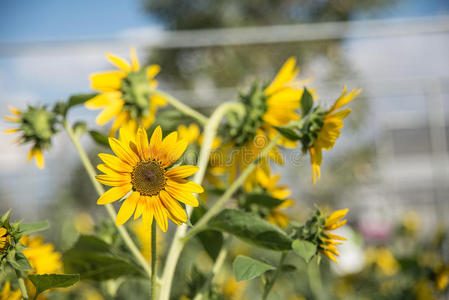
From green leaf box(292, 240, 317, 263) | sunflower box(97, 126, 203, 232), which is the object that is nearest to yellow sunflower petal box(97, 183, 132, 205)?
sunflower box(97, 126, 203, 232)

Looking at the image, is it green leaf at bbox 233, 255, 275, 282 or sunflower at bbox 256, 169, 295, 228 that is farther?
sunflower at bbox 256, 169, 295, 228

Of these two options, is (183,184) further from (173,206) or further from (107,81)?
(107,81)

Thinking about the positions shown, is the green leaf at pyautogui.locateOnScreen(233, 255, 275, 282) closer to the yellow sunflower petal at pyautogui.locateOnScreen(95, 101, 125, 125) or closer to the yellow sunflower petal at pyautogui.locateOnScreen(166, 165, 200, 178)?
the yellow sunflower petal at pyautogui.locateOnScreen(166, 165, 200, 178)

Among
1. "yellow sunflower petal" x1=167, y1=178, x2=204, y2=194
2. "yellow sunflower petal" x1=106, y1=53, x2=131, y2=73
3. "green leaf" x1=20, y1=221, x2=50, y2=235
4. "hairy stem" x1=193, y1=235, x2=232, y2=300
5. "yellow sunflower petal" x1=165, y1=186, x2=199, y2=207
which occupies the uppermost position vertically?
"yellow sunflower petal" x1=106, y1=53, x2=131, y2=73

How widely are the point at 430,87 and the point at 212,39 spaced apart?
1.16 m

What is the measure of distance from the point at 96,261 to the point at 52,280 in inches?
3.0

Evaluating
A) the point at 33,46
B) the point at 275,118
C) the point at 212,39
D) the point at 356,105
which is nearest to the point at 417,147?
the point at 356,105

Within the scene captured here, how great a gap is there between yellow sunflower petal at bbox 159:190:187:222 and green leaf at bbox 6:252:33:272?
0.08m

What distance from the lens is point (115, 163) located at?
237mm

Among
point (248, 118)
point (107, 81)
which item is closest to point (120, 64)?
point (107, 81)

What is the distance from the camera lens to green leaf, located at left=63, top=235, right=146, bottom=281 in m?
0.30

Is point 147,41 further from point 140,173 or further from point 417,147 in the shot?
point 417,147

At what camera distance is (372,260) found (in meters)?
1.01

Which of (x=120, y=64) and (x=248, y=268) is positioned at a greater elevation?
(x=120, y=64)
